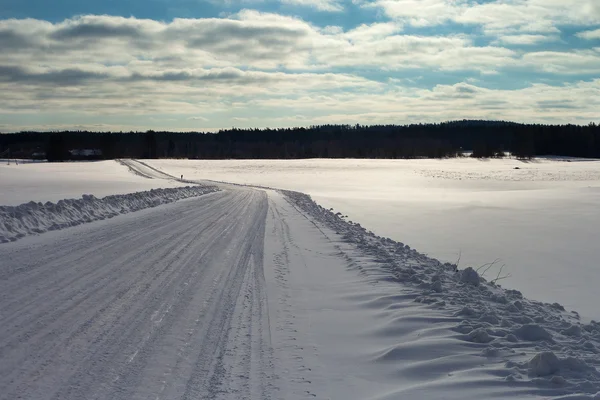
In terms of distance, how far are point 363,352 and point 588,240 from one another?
11764mm

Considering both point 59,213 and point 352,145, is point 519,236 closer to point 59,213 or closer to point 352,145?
point 59,213

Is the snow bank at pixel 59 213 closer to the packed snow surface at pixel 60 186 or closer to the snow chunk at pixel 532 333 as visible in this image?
the packed snow surface at pixel 60 186

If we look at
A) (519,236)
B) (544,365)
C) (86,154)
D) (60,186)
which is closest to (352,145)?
(86,154)

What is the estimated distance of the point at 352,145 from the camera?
17200 centimetres

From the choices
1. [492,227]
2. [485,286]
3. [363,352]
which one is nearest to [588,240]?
[492,227]

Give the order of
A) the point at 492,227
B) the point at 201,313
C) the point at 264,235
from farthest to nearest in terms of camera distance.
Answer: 1. the point at 492,227
2. the point at 264,235
3. the point at 201,313

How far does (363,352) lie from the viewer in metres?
5.77

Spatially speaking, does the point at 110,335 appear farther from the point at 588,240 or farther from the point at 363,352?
the point at 588,240

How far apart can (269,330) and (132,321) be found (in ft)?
5.28

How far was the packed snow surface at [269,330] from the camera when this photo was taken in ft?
15.3

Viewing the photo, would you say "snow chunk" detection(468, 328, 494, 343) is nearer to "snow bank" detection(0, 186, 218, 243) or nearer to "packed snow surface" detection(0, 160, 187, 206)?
"snow bank" detection(0, 186, 218, 243)

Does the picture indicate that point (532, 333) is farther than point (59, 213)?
No

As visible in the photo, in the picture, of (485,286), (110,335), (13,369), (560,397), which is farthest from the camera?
(485,286)

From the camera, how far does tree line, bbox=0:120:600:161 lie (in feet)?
375
